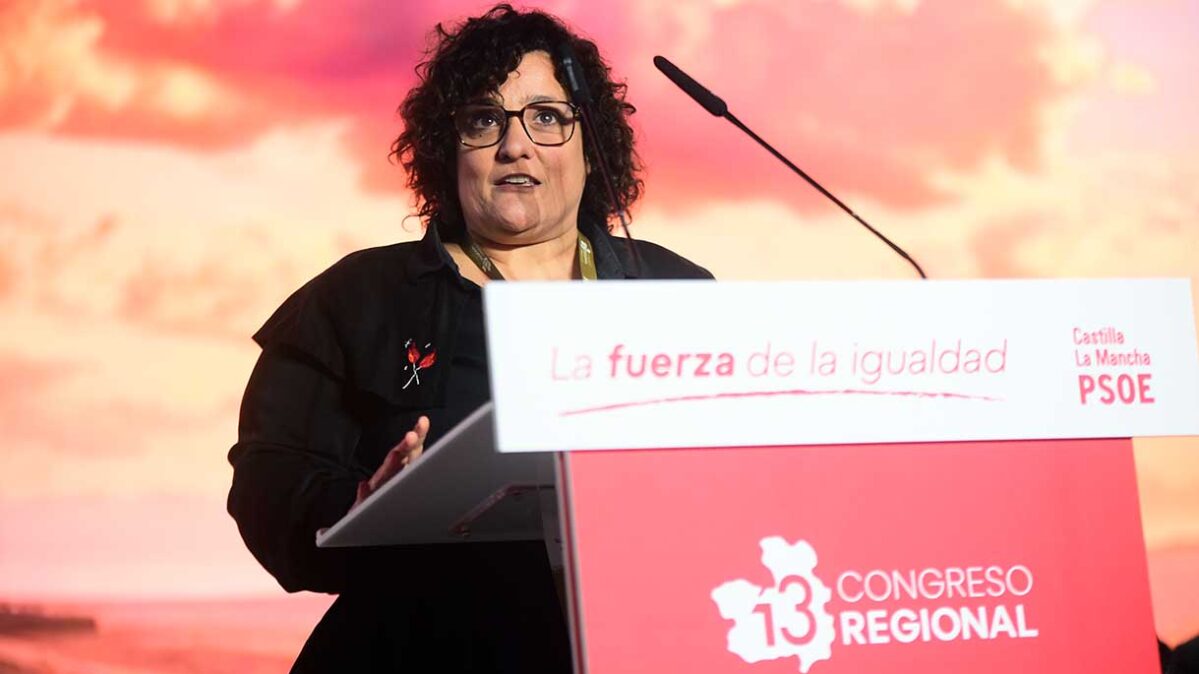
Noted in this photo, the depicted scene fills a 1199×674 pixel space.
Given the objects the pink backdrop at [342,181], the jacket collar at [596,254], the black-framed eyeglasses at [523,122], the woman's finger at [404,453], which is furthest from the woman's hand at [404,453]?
the pink backdrop at [342,181]

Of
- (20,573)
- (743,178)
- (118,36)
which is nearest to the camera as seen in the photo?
(20,573)

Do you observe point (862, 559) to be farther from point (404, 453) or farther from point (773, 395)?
point (404, 453)

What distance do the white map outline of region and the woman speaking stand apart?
614 millimetres

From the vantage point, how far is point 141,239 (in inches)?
120

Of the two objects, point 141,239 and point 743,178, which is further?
point 743,178

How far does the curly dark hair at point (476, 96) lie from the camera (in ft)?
7.77

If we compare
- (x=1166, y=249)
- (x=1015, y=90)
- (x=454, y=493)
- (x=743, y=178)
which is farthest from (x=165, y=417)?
(x=1166, y=249)

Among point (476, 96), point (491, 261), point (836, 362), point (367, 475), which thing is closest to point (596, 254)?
point (491, 261)

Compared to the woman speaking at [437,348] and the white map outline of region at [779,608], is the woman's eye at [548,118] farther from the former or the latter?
the white map outline of region at [779,608]

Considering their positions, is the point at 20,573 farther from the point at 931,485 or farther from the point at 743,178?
the point at 931,485

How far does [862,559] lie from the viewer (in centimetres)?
122

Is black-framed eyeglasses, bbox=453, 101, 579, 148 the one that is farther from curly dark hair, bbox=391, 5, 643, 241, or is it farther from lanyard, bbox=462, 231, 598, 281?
lanyard, bbox=462, 231, 598, 281

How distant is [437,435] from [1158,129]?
231 cm

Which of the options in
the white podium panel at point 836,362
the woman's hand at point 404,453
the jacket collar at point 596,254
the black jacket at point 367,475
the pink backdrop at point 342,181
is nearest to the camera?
the white podium panel at point 836,362
